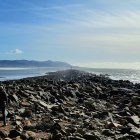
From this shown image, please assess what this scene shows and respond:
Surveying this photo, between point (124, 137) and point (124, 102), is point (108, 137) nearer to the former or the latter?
point (124, 137)

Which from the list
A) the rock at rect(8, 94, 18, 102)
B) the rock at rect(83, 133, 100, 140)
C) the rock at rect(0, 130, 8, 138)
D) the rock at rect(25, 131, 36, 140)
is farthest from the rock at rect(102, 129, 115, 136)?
the rock at rect(8, 94, 18, 102)

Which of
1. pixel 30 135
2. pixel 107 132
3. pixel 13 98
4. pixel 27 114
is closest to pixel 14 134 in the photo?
pixel 30 135

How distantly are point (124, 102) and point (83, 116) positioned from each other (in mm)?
10980

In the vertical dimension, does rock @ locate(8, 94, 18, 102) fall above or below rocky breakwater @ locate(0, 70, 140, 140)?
above

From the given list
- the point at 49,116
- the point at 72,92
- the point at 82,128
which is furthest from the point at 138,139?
the point at 72,92

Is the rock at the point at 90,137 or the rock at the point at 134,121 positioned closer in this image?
the rock at the point at 90,137

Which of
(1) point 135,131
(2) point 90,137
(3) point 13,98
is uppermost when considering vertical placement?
(3) point 13,98

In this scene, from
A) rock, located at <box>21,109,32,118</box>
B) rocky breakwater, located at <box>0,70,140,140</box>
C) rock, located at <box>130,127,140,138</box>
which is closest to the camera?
rocky breakwater, located at <box>0,70,140,140</box>

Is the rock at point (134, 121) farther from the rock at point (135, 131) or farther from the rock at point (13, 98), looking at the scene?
the rock at point (13, 98)

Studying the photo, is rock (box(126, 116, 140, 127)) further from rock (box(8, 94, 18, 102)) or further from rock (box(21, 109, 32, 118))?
rock (box(8, 94, 18, 102))

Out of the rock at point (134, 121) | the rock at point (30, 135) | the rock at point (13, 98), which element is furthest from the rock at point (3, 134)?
the rock at point (13, 98)

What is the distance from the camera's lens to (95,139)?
20422 millimetres

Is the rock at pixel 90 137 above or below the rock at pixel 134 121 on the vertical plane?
below

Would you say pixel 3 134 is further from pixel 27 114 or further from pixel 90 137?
pixel 27 114
